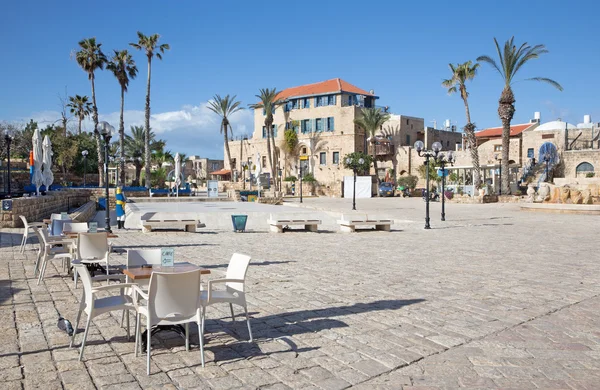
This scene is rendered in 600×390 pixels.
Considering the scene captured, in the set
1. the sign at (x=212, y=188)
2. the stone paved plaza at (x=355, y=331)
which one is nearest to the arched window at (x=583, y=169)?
the sign at (x=212, y=188)

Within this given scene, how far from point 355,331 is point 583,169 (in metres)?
47.0

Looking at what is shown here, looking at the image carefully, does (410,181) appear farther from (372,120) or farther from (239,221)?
(239,221)

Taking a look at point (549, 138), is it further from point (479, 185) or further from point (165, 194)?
point (165, 194)

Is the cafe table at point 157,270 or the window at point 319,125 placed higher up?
the window at point 319,125

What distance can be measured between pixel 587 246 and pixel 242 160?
55.8m

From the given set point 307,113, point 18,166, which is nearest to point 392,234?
point 18,166

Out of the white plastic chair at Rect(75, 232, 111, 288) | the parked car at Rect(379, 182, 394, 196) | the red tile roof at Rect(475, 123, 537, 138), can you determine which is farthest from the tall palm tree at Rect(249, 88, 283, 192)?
the white plastic chair at Rect(75, 232, 111, 288)

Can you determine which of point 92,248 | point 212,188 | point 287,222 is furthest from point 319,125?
point 92,248

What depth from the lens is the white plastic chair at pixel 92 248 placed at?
7.62 m

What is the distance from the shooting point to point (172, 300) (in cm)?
436

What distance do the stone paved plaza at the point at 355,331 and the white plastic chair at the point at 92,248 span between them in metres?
0.50

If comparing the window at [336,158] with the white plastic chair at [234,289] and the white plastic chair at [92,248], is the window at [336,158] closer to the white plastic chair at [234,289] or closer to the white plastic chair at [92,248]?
the white plastic chair at [92,248]

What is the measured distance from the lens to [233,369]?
14.1 ft

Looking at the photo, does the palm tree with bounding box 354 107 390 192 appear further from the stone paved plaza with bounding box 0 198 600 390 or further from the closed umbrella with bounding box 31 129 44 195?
the stone paved plaza with bounding box 0 198 600 390
